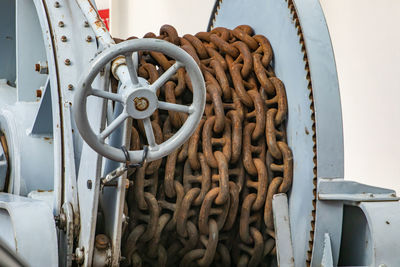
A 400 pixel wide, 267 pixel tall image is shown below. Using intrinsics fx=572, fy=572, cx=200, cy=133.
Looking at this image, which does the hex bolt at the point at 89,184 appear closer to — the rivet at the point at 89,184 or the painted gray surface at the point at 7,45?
the rivet at the point at 89,184

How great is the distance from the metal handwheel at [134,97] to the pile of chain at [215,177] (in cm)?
36

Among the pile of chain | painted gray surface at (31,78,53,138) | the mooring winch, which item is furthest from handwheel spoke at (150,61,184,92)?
painted gray surface at (31,78,53,138)

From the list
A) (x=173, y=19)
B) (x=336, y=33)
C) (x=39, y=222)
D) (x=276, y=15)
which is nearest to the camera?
(x=39, y=222)

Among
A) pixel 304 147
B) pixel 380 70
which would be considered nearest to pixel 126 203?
pixel 304 147

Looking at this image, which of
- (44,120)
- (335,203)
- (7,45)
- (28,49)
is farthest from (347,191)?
(7,45)

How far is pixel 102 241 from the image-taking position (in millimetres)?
1906

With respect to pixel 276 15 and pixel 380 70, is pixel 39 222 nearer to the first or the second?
pixel 276 15

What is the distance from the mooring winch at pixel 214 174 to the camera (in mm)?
1893

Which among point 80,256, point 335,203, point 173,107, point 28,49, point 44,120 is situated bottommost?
point 80,256

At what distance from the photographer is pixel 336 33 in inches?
180

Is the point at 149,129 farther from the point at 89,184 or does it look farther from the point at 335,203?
the point at 335,203

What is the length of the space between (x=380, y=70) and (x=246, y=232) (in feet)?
7.99

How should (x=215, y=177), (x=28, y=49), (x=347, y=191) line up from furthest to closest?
(x=28, y=49), (x=215, y=177), (x=347, y=191)

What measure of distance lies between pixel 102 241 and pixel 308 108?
88 cm
